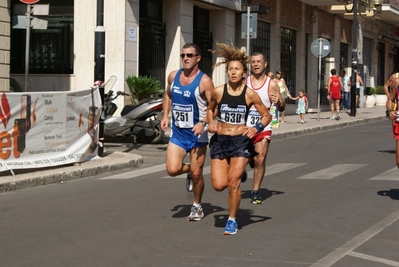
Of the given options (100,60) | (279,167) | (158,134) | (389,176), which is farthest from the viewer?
(158,134)

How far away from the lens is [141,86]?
21.7 meters

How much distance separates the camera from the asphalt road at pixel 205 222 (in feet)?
23.0

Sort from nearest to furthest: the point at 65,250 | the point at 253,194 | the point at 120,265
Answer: the point at 120,265 < the point at 65,250 < the point at 253,194

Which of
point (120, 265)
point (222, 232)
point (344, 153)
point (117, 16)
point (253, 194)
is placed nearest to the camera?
point (120, 265)

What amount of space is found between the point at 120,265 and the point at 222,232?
171 centimetres

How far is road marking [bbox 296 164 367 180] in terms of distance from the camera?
12.8 metres

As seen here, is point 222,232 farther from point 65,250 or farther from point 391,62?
point 391,62

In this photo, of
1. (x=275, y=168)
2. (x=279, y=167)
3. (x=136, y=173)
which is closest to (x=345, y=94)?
(x=279, y=167)

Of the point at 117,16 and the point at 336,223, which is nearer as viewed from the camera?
the point at 336,223

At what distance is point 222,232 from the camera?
816 cm

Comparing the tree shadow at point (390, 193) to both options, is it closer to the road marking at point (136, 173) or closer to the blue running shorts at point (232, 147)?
the blue running shorts at point (232, 147)

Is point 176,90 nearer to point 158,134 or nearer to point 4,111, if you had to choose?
point 4,111

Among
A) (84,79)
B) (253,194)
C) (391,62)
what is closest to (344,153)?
(253,194)

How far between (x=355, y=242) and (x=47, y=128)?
22.9 ft
